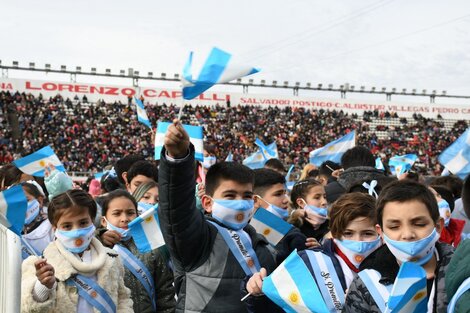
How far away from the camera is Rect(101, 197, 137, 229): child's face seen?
190 inches

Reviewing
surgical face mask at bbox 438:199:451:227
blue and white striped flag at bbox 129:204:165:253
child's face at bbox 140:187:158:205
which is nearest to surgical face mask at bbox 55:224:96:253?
blue and white striped flag at bbox 129:204:165:253

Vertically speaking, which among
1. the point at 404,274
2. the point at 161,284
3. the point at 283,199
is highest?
the point at 404,274

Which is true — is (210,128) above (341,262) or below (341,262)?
below

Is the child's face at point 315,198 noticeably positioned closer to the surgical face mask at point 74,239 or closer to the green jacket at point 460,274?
the surgical face mask at point 74,239

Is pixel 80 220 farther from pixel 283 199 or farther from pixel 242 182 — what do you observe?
pixel 283 199

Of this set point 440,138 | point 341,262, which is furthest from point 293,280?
point 440,138

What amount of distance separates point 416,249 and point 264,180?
2.25 m

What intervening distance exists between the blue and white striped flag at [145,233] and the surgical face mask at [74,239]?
Result: 1.31ft

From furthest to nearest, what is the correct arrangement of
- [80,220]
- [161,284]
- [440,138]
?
[440,138], [161,284], [80,220]

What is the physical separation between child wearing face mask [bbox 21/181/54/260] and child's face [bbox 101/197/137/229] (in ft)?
1.91

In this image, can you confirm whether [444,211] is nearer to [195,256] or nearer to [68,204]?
[195,256]

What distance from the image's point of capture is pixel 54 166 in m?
8.21

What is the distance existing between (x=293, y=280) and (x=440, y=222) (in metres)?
0.66

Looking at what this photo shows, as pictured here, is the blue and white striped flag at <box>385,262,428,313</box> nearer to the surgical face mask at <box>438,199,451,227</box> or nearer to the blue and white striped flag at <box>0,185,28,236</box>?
the blue and white striped flag at <box>0,185,28,236</box>
